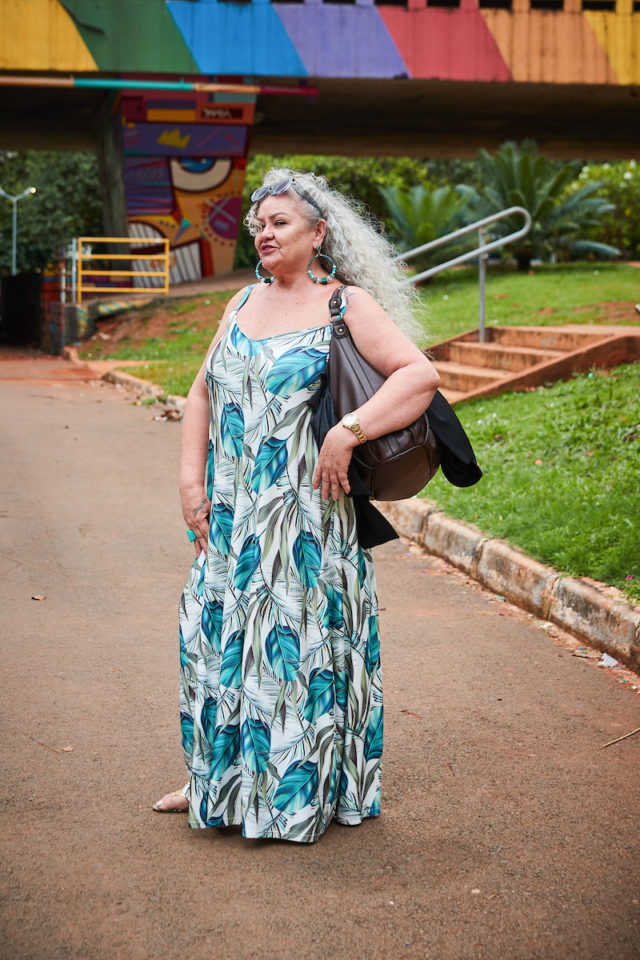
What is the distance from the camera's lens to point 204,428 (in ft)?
10.5

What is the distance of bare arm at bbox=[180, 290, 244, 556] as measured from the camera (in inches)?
123

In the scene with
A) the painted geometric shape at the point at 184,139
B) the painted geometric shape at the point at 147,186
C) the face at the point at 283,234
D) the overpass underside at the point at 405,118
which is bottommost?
the face at the point at 283,234

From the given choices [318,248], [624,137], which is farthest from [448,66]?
[318,248]

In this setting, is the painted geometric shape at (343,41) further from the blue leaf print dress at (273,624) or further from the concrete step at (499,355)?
the blue leaf print dress at (273,624)

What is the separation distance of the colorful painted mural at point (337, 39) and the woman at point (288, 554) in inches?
789

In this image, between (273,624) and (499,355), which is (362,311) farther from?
(499,355)

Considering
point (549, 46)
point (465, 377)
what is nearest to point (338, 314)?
point (465, 377)

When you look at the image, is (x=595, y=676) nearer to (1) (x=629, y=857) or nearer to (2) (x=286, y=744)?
(1) (x=629, y=857)

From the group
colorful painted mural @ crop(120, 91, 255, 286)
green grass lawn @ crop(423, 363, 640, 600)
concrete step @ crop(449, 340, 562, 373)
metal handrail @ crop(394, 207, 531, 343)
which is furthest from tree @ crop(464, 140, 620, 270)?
green grass lawn @ crop(423, 363, 640, 600)

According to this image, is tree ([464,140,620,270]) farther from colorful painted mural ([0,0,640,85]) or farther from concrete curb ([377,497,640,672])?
concrete curb ([377,497,640,672])

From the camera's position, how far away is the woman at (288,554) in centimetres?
294

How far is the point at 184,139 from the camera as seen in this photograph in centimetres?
2377

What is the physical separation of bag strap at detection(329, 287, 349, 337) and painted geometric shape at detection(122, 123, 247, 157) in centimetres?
2184

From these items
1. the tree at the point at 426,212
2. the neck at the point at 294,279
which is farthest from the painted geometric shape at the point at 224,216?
the neck at the point at 294,279
